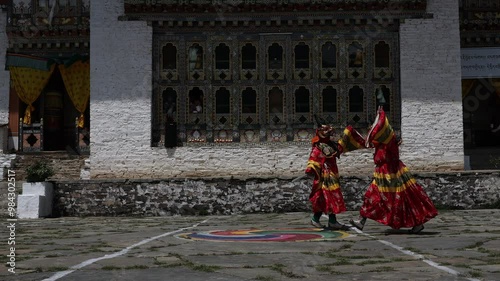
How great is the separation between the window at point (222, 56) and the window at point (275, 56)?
1.23 m

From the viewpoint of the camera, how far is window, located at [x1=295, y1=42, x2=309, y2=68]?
18828 millimetres

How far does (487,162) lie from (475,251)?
14.8m

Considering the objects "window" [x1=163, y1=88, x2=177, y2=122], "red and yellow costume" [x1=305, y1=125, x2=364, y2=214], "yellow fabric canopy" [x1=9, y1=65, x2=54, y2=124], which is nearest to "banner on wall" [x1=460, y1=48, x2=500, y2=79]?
"window" [x1=163, y1=88, x2=177, y2=122]

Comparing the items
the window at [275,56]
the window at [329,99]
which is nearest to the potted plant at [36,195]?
the window at [275,56]

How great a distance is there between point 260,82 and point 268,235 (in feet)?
33.2

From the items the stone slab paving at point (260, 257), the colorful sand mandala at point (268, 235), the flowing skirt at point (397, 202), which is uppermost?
the flowing skirt at point (397, 202)

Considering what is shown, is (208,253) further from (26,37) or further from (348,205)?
(26,37)

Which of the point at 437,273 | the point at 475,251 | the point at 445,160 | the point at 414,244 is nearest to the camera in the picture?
the point at 437,273

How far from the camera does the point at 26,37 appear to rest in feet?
66.7

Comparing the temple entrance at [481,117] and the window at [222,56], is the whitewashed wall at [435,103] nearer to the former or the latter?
the temple entrance at [481,117]

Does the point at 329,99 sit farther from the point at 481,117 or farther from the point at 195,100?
the point at 481,117

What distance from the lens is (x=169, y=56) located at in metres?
18.8

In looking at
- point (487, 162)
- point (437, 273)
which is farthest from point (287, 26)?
point (437, 273)

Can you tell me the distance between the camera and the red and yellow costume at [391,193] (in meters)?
9.21
